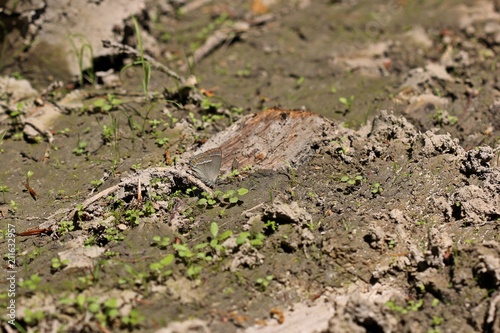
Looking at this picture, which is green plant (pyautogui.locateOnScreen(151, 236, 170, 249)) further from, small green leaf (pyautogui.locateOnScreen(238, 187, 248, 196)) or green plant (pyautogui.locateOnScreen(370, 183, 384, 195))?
green plant (pyautogui.locateOnScreen(370, 183, 384, 195))

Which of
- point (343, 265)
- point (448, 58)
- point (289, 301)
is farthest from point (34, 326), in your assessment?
point (448, 58)

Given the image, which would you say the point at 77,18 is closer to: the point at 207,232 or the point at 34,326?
the point at 207,232

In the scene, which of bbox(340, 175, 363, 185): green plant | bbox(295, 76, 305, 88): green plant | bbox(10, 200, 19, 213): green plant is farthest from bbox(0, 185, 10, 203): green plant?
bbox(295, 76, 305, 88): green plant

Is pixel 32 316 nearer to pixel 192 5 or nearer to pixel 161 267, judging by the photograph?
pixel 161 267

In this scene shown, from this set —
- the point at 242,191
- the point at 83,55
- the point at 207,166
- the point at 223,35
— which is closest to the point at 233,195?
the point at 242,191

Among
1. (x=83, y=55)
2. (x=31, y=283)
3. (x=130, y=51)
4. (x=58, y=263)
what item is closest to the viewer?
(x=31, y=283)

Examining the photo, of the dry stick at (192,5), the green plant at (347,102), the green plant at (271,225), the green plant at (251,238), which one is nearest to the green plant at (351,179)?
the green plant at (271,225)

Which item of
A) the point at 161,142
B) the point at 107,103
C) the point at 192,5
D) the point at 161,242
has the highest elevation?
the point at 192,5
